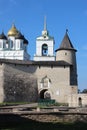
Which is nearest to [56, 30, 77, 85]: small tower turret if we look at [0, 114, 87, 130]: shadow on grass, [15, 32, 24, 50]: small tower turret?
[15, 32, 24, 50]: small tower turret

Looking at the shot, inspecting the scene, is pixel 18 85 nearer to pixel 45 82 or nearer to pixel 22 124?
pixel 45 82

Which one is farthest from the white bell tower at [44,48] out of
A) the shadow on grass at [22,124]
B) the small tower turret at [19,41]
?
the shadow on grass at [22,124]

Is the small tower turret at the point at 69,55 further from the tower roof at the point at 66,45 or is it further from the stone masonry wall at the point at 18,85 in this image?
the stone masonry wall at the point at 18,85

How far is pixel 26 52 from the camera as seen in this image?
60.8m

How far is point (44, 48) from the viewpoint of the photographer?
5559 centimetres

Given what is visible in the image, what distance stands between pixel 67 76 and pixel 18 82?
5787mm

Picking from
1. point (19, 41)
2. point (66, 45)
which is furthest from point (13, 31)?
point (66, 45)

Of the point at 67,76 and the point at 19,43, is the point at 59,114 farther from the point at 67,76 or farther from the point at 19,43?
the point at 19,43

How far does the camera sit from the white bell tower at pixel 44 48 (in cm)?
5340

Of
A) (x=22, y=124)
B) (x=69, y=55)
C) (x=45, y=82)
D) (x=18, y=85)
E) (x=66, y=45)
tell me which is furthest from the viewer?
(x=66, y=45)

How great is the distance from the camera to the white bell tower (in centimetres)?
5340

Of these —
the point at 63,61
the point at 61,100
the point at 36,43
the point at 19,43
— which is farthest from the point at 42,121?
the point at 19,43

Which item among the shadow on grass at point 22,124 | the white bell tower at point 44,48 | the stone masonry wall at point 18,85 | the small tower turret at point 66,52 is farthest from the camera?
the white bell tower at point 44,48

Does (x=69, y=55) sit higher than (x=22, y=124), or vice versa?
(x=69, y=55)
